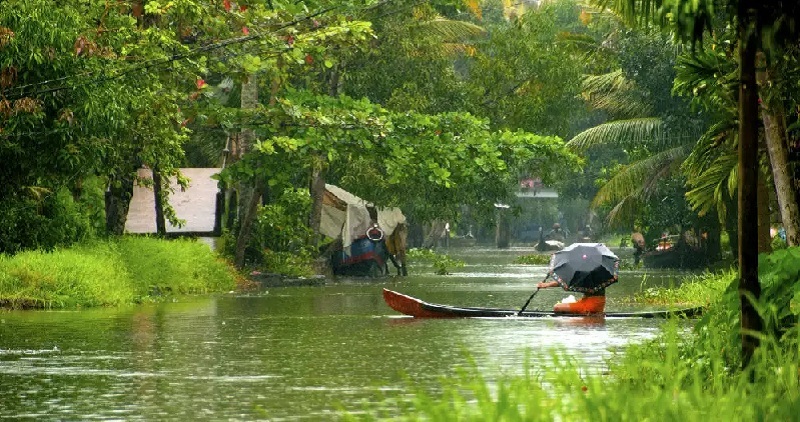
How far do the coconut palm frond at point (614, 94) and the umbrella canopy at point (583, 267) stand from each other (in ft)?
76.2

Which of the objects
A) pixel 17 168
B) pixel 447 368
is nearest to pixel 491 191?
pixel 17 168

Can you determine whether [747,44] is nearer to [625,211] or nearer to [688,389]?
[688,389]

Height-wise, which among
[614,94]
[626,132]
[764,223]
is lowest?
[764,223]

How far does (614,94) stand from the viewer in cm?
4831

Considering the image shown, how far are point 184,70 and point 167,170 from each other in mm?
1948

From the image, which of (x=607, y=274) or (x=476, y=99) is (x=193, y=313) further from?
(x=476, y=99)

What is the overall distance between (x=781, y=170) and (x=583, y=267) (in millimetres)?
9791

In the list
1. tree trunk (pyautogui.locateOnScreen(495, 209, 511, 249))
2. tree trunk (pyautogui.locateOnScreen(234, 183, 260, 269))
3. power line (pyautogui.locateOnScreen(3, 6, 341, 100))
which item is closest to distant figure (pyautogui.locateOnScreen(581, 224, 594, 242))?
tree trunk (pyautogui.locateOnScreen(495, 209, 511, 249))

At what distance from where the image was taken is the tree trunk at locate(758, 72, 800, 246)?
14.3 meters

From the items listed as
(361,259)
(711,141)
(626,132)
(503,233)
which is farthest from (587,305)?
(503,233)

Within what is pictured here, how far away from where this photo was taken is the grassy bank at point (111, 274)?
26.5m

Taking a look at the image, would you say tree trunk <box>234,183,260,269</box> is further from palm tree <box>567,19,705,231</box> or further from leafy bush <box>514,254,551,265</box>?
leafy bush <box>514,254,551,265</box>

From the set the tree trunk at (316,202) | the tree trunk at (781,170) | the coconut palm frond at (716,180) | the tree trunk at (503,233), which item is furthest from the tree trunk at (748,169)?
the tree trunk at (503,233)

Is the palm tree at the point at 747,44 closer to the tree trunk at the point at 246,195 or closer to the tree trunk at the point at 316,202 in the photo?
the tree trunk at the point at 246,195
